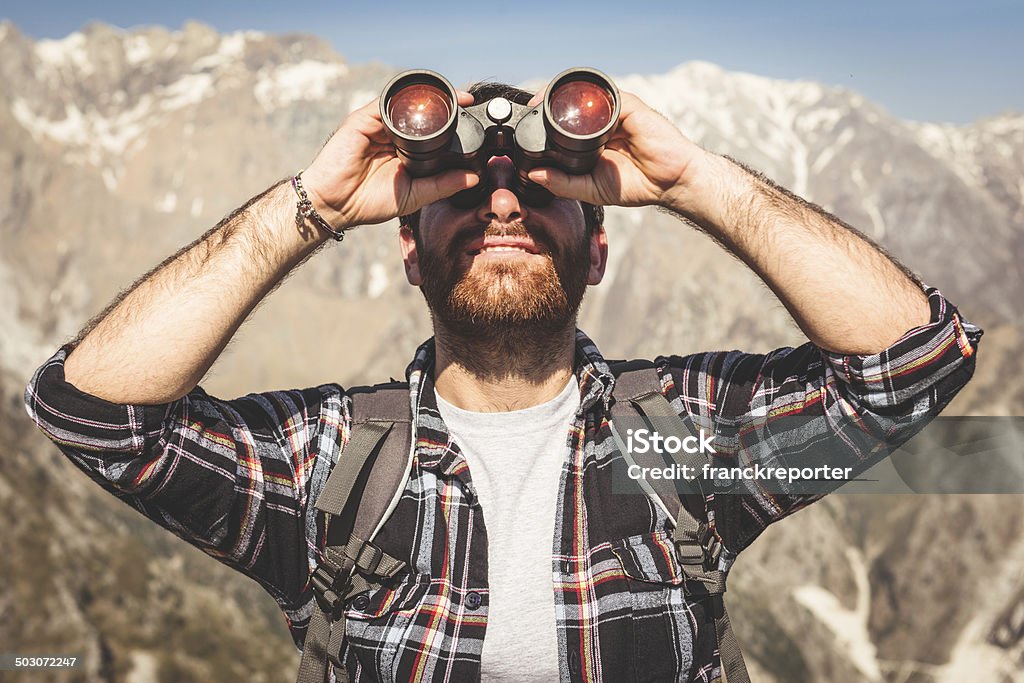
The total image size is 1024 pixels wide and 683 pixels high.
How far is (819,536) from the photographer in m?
130

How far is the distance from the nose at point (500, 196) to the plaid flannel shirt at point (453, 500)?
122cm

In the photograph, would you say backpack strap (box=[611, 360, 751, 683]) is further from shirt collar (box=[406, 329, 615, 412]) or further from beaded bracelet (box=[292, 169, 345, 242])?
beaded bracelet (box=[292, 169, 345, 242])

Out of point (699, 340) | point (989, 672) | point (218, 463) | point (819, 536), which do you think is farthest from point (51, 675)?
point (699, 340)

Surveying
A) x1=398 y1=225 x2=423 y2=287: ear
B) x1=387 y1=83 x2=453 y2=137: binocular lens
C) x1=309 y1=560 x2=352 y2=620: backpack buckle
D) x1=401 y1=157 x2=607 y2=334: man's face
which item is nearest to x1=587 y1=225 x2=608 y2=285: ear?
x1=401 y1=157 x2=607 y2=334: man's face

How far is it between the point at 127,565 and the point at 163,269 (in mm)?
86267

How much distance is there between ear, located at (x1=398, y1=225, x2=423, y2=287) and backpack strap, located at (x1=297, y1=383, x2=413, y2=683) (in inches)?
48.2

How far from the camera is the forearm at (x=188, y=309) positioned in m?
3.62

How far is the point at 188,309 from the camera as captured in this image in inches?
147

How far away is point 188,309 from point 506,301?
1.70 m

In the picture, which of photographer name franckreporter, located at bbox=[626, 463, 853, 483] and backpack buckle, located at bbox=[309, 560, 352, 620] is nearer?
backpack buckle, located at bbox=[309, 560, 352, 620]

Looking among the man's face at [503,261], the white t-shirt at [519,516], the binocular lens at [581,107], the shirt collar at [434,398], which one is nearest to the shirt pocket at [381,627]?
the white t-shirt at [519,516]

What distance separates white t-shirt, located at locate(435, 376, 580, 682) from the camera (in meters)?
3.83

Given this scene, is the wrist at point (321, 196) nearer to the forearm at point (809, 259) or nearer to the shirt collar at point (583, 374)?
the shirt collar at point (583, 374)

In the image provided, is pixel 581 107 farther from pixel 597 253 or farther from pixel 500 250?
pixel 597 253
